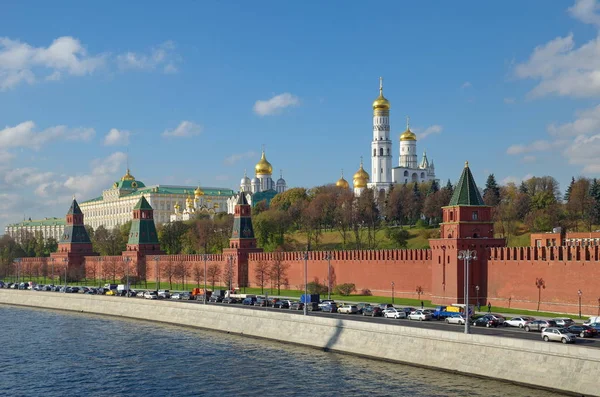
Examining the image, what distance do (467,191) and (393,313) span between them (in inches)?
447

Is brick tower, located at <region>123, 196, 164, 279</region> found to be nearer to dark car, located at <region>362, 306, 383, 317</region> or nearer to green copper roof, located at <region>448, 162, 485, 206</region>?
green copper roof, located at <region>448, 162, 485, 206</region>

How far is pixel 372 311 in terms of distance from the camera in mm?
46156

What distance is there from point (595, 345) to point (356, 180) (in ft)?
307

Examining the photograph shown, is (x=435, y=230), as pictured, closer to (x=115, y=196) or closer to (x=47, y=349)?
(x=47, y=349)

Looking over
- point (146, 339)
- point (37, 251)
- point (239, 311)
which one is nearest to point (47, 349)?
point (146, 339)

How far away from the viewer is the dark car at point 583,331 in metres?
35.6

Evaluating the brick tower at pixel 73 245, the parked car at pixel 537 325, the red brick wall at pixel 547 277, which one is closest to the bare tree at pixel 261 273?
the red brick wall at pixel 547 277

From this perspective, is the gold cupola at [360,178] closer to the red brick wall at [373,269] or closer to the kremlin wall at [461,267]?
the kremlin wall at [461,267]

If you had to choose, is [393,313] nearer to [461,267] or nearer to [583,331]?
[461,267]

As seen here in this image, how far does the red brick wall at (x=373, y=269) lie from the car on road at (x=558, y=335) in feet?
67.3

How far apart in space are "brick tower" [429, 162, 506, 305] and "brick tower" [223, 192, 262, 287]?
25289 millimetres

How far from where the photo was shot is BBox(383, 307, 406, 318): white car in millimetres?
44188

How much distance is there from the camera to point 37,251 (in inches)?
4791

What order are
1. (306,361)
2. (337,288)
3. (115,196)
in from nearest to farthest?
1. (306,361)
2. (337,288)
3. (115,196)
